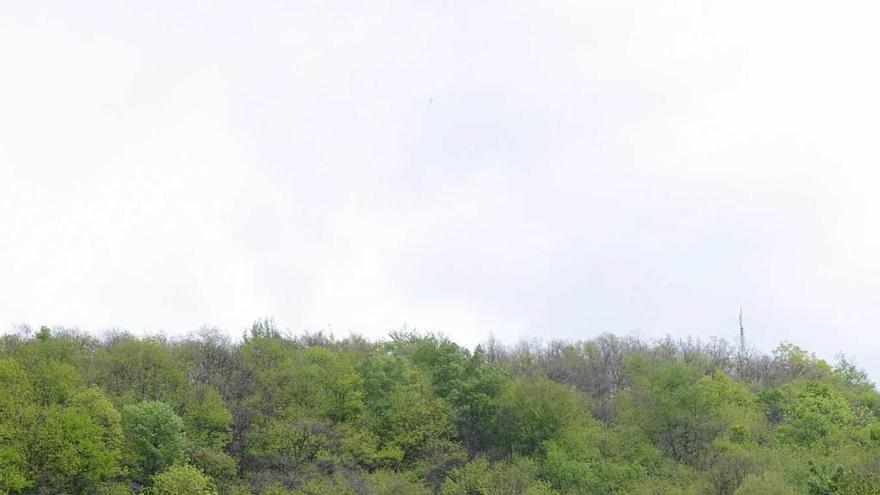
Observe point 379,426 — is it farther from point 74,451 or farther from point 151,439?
point 74,451

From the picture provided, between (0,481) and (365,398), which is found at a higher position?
(365,398)

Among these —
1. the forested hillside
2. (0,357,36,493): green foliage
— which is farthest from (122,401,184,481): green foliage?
(0,357,36,493): green foliage

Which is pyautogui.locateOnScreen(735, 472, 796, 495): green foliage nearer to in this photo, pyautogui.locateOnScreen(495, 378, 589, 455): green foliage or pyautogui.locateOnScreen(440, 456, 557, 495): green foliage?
pyautogui.locateOnScreen(440, 456, 557, 495): green foliage

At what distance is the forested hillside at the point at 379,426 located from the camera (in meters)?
67.4

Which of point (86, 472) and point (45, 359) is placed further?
point (45, 359)

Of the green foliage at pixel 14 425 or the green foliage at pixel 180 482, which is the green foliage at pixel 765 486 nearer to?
the green foliage at pixel 180 482

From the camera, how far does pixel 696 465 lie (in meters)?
76.1

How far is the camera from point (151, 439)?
2788 inches

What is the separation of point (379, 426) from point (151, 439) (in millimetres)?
21241

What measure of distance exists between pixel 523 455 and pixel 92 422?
37273 millimetres

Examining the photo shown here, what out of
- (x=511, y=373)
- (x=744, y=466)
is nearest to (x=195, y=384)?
(x=511, y=373)

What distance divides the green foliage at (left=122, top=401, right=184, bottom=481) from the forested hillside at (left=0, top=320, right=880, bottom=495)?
13 cm

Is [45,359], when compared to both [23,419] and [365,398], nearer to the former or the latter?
[23,419]

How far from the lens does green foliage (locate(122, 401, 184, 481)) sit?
70312 millimetres
